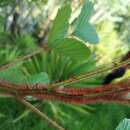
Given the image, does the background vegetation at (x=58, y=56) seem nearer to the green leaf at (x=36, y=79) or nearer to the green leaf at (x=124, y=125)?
the green leaf at (x=36, y=79)

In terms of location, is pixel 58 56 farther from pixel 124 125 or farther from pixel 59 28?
pixel 124 125

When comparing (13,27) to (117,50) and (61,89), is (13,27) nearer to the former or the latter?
(117,50)

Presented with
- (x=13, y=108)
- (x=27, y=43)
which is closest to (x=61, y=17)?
(x=13, y=108)

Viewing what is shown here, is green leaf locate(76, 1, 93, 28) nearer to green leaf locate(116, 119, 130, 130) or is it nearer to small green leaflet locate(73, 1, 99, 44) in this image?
small green leaflet locate(73, 1, 99, 44)

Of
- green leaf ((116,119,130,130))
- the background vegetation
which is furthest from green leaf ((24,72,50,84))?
green leaf ((116,119,130,130))

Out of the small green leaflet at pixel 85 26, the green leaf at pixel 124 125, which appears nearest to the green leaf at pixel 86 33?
the small green leaflet at pixel 85 26

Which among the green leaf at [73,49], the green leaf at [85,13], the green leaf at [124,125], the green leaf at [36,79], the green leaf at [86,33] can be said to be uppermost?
the green leaf at [85,13]

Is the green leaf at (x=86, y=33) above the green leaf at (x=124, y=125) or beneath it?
above
